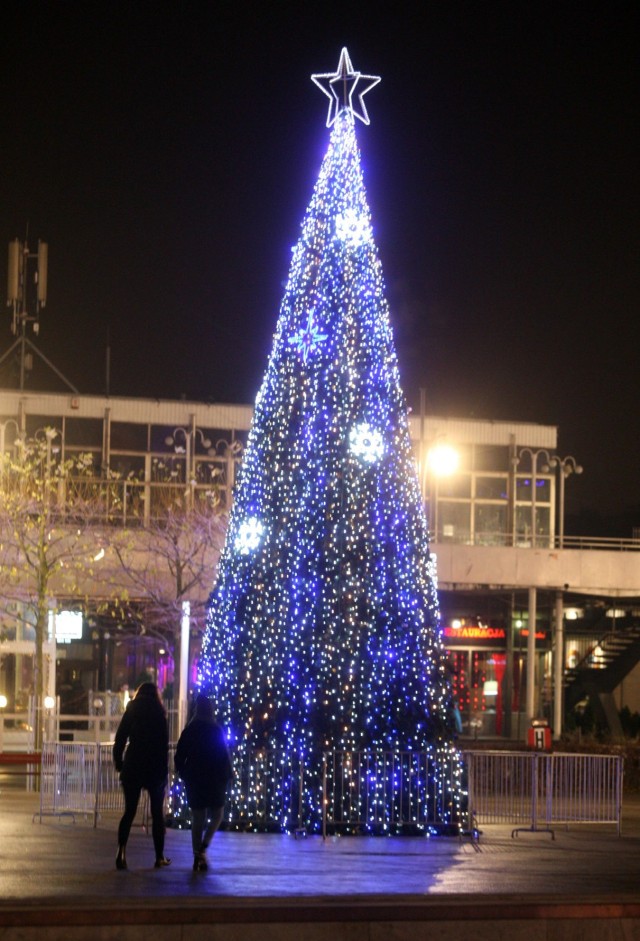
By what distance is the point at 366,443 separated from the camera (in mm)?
17875

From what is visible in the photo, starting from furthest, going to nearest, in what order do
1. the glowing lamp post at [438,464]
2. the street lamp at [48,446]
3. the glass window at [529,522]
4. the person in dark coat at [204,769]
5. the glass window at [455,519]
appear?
1. the glass window at [529,522]
2. the glass window at [455,519]
3. the glowing lamp post at [438,464]
4. the street lamp at [48,446]
5. the person in dark coat at [204,769]

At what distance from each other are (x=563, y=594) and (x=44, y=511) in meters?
17.1

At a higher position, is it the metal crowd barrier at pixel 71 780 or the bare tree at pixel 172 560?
the bare tree at pixel 172 560

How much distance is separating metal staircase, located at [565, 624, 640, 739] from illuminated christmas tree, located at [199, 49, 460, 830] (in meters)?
28.8

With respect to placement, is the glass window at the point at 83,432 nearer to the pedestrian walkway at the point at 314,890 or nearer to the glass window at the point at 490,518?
the glass window at the point at 490,518

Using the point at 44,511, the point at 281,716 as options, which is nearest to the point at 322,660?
the point at 281,716

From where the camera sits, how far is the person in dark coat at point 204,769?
14.2 m

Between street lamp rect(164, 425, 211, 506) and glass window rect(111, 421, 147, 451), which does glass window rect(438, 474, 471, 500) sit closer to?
street lamp rect(164, 425, 211, 506)

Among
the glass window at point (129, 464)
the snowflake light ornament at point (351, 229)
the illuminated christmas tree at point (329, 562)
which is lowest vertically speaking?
the illuminated christmas tree at point (329, 562)

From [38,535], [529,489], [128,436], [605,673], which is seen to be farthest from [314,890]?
[529,489]

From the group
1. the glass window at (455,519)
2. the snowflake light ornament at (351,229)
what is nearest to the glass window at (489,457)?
the glass window at (455,519)

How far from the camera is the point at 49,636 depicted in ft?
134

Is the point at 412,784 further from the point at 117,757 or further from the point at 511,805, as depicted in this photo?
the point at 117,757

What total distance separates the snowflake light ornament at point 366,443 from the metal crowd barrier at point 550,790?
166 inches
